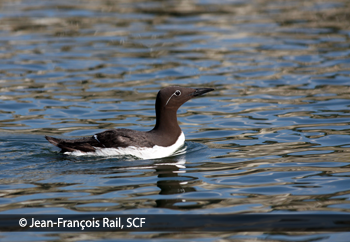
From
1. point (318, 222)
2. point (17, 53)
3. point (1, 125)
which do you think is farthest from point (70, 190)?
point (17, 53)

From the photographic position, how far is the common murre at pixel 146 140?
9.48 meters

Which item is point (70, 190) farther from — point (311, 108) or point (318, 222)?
point (311, 108)

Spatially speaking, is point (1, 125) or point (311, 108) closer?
point (1, 125)

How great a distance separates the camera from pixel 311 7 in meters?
24.0

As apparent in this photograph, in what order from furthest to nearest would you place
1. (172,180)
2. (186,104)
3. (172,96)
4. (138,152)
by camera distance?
(186,104) < (172,96) < (138,152) < (172,180)

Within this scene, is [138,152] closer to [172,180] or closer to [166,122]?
[166,122]

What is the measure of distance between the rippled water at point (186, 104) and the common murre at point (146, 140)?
8.0 inches

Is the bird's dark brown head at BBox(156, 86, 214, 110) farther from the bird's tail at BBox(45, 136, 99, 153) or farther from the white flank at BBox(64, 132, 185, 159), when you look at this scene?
the bird's tail at BBox(45, 136, 99, 153)

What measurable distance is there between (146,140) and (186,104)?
4.54 metres

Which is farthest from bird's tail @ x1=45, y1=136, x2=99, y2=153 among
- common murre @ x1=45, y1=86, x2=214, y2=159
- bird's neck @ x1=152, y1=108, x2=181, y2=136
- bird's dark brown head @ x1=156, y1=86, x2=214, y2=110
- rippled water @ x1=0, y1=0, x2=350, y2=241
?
bird's dark brown head @ x1=156, y1=86, x2=214, y2=110

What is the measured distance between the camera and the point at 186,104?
1398 centimetres

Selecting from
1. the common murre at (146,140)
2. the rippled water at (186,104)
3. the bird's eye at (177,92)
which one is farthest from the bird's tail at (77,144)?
the bird's eye at (177,92)

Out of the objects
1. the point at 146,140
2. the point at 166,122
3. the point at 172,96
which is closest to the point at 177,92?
the point at 172,96

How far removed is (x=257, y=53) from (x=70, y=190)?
10982 mm
